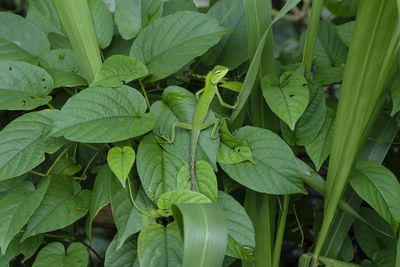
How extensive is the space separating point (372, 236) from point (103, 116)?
2.71ft

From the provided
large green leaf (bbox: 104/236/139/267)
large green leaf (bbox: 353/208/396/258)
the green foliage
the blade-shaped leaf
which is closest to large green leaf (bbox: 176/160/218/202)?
the green foliage

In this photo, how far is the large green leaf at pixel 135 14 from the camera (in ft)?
3.69

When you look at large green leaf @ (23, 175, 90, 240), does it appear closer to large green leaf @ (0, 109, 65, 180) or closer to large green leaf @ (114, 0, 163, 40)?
large green leaf @ (0, 109, 65, 180)

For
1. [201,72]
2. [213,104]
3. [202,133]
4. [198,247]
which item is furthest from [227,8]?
[198,247]

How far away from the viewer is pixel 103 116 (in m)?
0.90

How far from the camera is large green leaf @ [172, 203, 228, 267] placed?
0.65 m

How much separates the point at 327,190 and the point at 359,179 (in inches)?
3.1

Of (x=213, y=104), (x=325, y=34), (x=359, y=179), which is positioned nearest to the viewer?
(x=359, y=179)

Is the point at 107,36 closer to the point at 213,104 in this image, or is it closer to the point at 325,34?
the point at 213,104

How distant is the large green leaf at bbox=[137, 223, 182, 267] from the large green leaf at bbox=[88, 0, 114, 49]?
57cm

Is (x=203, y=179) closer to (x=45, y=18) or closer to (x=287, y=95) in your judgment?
(x=287, y=95)

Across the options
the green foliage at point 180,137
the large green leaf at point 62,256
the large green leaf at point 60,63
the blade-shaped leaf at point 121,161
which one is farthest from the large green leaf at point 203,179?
the large green leaf at point 60,63

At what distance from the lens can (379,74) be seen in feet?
2.70

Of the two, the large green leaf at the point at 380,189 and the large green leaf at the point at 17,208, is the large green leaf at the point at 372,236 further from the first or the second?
the large green leaf at the point at 17,208
